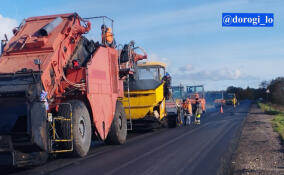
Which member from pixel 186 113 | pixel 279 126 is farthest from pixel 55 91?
pixel 279 126

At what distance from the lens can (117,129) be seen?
492 inches

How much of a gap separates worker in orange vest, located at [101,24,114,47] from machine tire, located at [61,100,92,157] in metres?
2.98

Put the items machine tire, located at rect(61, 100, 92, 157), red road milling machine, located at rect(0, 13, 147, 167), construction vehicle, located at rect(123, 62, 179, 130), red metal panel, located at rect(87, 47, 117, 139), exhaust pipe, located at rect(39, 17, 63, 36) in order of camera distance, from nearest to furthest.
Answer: red road milling machine, located at rect(0, 13, 147, 167)
machine tire, located at rect(61, 100, 92, 157)
exhaust pipe, located at rect(39, 17, 63, 36)
red metal panel, located at rect(87, 47, 117, 139)
construction vehicle, located at rect(123, 62, 179, 130)

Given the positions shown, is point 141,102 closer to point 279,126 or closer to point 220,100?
point 279,126

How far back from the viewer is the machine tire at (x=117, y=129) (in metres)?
12.4

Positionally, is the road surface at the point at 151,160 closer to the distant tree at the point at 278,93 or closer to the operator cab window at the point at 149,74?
the operator cab window at the point at 149,74

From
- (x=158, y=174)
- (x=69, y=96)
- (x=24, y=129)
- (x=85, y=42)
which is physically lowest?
(x=158, y=174)

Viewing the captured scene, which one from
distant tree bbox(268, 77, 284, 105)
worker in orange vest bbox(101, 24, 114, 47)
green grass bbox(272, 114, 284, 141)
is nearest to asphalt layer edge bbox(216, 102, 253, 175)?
green grass bbox(272, 114, 284, 141)

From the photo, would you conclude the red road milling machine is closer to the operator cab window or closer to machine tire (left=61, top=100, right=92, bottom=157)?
machine tire (left=61, top=100, right=92, bottom=157)

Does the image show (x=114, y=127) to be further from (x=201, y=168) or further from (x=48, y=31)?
(x=201, y=168)

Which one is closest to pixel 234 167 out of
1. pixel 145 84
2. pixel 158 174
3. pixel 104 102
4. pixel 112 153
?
pixel 158 174

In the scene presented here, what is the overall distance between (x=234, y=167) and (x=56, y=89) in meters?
4.56

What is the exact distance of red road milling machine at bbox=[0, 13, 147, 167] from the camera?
8.14 metres

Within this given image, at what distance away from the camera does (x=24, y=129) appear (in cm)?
834
